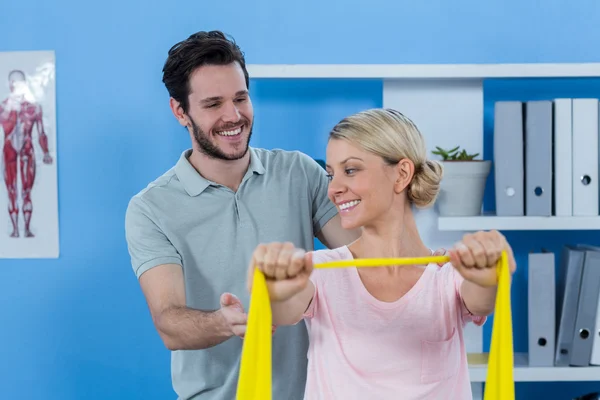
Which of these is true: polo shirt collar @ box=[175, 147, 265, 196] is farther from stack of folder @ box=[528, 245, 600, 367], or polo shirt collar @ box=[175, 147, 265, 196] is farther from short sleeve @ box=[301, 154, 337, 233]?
stack of folder @ box=[528, 245, 600, 367]

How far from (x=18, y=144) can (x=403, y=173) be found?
153cm

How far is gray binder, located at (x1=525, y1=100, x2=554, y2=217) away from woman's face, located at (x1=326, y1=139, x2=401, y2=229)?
2.34 ft

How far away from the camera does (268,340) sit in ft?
3.70

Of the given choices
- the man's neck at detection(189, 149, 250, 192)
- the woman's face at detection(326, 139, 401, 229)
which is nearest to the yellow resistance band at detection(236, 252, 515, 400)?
the woman's face at detection(326, 139, 401, 229)

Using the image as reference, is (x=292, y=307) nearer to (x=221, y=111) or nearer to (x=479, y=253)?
(x=479, y=253)

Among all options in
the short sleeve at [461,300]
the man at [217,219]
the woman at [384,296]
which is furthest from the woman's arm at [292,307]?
the man at [217,219]

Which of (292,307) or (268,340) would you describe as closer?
(268,340)

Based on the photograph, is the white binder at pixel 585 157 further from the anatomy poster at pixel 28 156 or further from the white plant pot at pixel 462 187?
the anatomy poster at pixel 28 156

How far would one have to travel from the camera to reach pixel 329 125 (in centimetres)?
234

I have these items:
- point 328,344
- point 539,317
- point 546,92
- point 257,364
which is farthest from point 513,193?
point 257,364

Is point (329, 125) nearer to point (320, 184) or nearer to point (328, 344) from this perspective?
point (320, 184)

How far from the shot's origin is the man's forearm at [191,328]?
4.77 feet

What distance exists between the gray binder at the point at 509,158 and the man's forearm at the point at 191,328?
2.85 feet

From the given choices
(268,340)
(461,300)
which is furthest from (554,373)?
(268,340)
